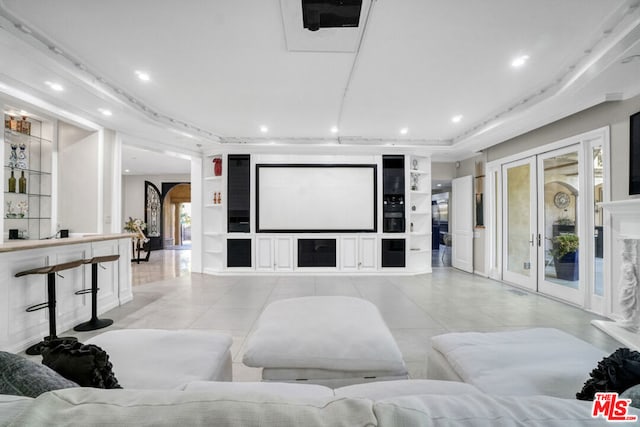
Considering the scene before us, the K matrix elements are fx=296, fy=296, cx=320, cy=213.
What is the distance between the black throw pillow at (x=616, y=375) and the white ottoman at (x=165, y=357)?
1.50m

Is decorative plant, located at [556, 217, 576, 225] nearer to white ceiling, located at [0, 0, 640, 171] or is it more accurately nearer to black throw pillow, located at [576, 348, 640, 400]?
white ceiling, located at [0, 0, 640, 171]

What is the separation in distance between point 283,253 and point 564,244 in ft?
16.7

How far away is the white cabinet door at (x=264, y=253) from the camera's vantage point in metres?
6.62

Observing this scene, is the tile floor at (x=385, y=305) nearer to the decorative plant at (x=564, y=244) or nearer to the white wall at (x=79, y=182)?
the decorative plant at (x=564, y=244)

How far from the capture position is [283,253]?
665cm

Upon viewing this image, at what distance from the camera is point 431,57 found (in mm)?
3111

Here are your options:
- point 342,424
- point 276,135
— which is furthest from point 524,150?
point 342,424

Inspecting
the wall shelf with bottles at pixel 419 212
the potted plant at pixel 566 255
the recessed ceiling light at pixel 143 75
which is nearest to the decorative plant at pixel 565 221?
the potted plant at pixel 566 255

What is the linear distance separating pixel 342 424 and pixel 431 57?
346 cm

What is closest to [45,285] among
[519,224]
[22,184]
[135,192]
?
[22,184]

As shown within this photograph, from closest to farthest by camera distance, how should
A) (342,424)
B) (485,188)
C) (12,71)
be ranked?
(342,424), (12,71), (485,188)

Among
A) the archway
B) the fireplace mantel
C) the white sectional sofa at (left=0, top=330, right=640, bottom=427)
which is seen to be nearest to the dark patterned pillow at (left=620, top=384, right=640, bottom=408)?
the white sectional sofa at (left=0, top=330, right=640, bottom=427)

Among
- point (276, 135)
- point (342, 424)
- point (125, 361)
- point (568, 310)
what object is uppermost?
point (276, 135)

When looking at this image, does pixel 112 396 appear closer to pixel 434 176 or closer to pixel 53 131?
pixel 53 131
